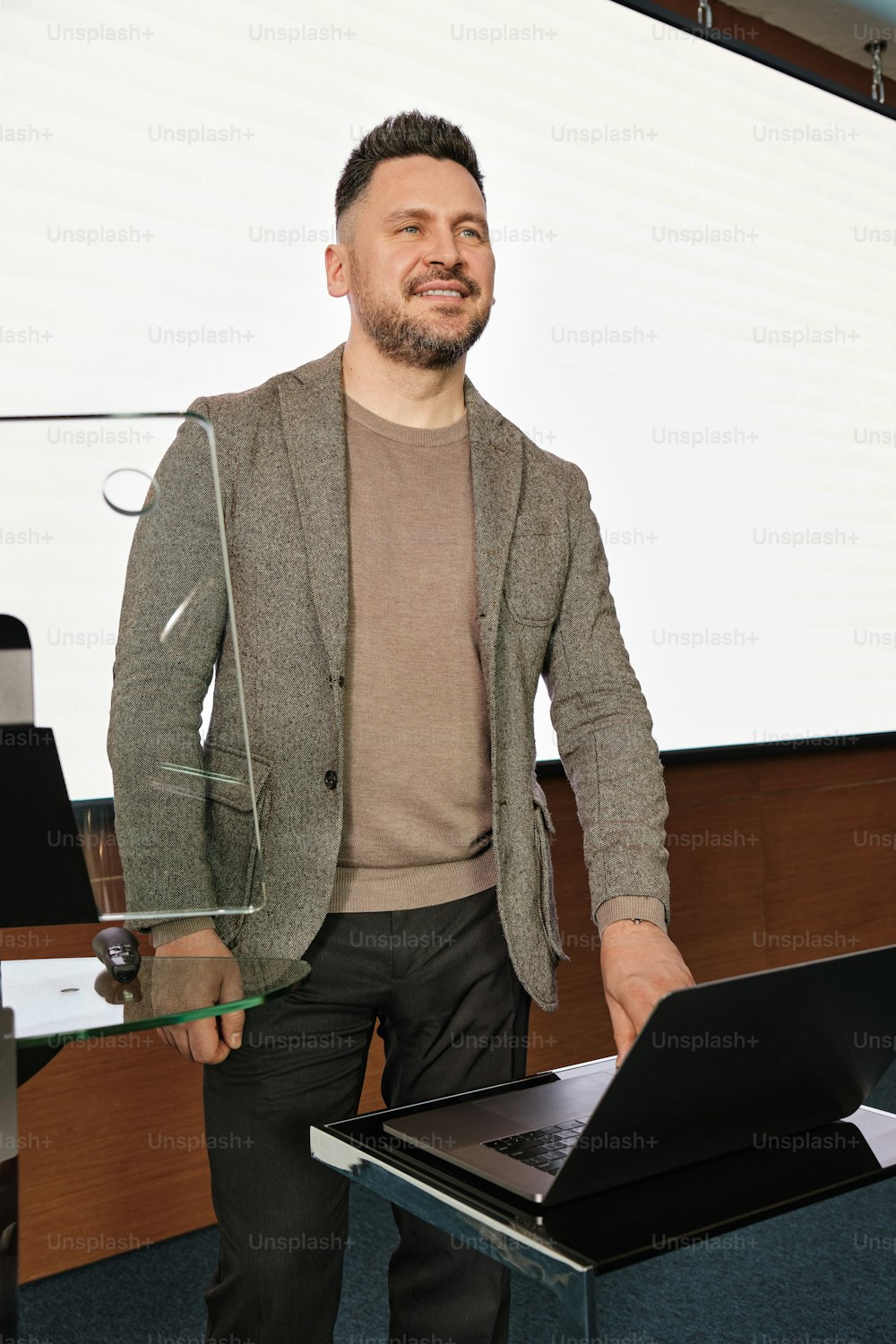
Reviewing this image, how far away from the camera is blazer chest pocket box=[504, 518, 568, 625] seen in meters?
1.61

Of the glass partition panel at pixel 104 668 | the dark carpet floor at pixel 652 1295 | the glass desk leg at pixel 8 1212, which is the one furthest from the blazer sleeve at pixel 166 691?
the dark carpet floor at pixel 652 1295

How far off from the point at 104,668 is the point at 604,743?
0.80 metres

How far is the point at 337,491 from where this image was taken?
1536 millimetres

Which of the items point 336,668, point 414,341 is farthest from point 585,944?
point 414,341

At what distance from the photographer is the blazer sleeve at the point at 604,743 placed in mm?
1468

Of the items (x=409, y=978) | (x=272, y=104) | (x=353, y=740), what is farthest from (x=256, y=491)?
(x=272, y=104)

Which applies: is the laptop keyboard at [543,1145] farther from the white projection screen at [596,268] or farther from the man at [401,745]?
the white projection screen at [596,268]

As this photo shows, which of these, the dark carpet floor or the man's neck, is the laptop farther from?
the dark carpet floor

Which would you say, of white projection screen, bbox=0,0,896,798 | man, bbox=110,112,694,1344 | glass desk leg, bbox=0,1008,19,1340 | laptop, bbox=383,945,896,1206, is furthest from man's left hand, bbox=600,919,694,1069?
white projection screen, bbox=0,0,896,798

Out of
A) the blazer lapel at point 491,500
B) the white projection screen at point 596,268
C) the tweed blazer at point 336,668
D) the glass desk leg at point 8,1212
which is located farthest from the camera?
the white projection screen at point 596,268

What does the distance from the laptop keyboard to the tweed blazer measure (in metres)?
0.39

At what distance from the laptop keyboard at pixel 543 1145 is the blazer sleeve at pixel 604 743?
45cm

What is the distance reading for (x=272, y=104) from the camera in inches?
99.7

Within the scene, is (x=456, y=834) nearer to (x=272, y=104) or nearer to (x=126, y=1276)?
(x=126, y=1276)
